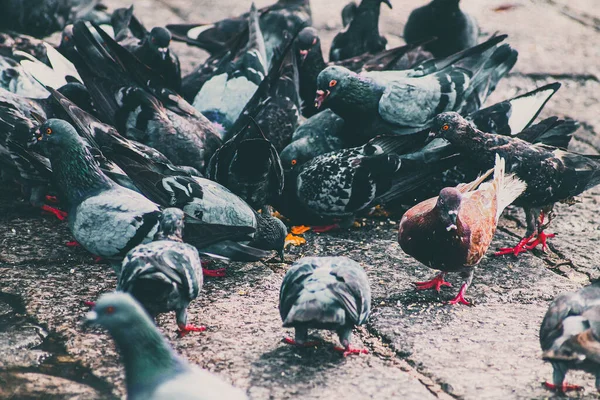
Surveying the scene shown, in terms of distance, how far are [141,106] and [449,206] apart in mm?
2684

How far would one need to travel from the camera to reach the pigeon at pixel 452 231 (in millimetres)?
4414

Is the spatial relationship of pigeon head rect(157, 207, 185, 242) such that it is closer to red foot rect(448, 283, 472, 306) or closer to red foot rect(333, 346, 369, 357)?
red foot rect(333, 346, 369, 357)

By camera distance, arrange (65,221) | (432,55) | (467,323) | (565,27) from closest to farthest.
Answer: (467,323) < (65,221) < (432,55) < (565,27)

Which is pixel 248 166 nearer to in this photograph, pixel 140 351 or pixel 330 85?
pixel 330 85

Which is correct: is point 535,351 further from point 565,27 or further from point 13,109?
point 565,27

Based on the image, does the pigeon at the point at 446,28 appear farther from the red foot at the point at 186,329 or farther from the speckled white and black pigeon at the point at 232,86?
the red foot at the point at 186,329

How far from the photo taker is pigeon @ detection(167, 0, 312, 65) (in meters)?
8.07

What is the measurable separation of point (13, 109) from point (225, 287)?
2169mm

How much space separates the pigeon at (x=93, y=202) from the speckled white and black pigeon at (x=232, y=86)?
72.5 inches

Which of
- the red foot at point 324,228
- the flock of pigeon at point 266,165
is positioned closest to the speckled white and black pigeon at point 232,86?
the flock of pigeon at point 266,165

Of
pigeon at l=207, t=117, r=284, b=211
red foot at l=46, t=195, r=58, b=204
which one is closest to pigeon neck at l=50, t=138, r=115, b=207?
pigeon at l=207, t=117, r=284, b=211

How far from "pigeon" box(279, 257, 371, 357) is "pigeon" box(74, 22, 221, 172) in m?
2.23

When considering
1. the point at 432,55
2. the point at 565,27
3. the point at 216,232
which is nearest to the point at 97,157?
the point at 216,232

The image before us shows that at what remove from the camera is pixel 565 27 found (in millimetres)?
10273
